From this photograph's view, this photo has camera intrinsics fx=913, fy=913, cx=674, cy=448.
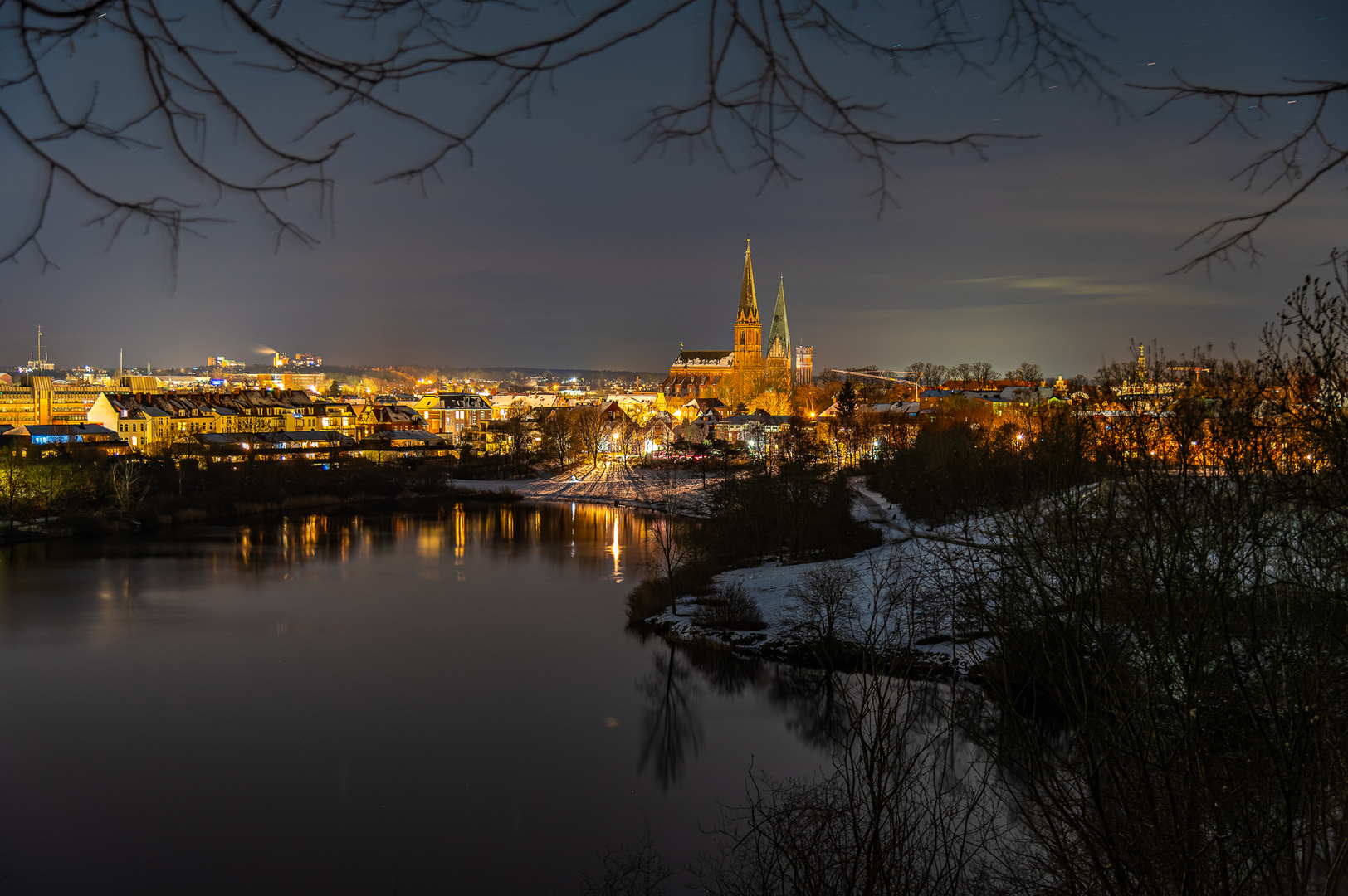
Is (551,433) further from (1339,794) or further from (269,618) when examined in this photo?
(1339,794)

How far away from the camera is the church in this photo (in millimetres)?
72812

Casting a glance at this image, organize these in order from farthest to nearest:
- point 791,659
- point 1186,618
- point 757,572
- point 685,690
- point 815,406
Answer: point 815,406, point 757,572, point 791,659, point 685,690, point 1186,618

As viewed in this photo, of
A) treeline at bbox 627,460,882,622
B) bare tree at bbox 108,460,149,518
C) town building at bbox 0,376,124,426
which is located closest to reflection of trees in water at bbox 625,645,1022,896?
treeline at bbox 627,460,882,622

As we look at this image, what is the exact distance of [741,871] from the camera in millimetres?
6484

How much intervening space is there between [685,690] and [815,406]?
46189 mm

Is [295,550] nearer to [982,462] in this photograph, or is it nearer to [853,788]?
[982,462]

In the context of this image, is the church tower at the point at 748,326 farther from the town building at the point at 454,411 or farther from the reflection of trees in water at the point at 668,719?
the reflection of trees in water at the point at 668,719

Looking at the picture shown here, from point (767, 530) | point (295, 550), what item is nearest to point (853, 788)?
point (767, 530)

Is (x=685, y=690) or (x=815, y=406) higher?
(x=815, y=406)

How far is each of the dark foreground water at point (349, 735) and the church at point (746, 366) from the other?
53.9m

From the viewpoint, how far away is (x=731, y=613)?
44.6 ft

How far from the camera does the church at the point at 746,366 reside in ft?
239

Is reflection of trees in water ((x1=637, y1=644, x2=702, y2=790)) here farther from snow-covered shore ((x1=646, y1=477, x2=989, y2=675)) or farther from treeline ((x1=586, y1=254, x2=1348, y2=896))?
treeline ((x1=586, y1=254, x2=1348, y2=896))

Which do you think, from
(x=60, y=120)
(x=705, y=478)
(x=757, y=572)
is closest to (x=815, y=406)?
(x=705, y=478)
